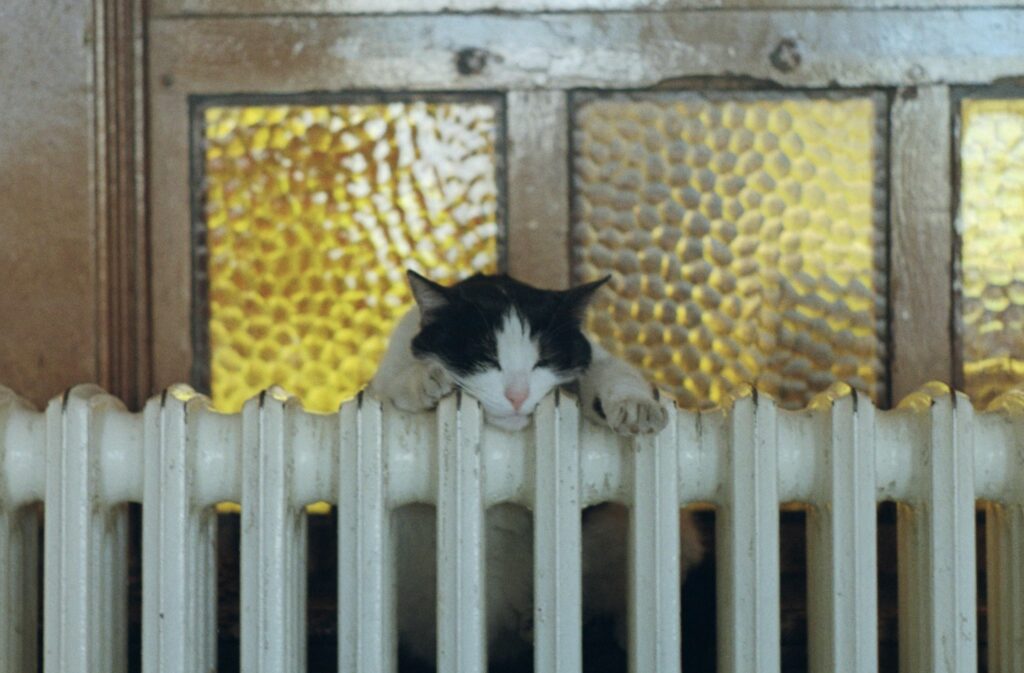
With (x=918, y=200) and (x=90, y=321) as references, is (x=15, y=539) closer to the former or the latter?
(x=90, y=321)

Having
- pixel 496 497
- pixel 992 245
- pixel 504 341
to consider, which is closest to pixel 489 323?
pixel 504 341

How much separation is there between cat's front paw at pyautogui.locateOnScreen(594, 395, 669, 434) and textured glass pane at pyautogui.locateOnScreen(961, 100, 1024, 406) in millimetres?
510

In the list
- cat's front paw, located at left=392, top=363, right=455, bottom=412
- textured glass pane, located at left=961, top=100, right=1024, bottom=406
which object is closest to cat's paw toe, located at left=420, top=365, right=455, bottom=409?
cat's front paw, located at left=392, top=363, right=455, bottom=412

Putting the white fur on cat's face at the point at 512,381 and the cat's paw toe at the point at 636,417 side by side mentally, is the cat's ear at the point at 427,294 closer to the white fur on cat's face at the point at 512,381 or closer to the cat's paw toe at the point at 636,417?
the white fur on cat's face at the point at 512,381

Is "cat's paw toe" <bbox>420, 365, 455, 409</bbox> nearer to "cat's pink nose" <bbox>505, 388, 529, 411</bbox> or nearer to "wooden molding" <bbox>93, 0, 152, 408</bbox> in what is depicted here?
"cat's pink nose" <bbox>505, 388, 529, 411</bbox>

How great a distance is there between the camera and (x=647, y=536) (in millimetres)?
950

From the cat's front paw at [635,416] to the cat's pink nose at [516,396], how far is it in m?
0.08

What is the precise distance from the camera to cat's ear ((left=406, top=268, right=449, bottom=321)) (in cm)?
98

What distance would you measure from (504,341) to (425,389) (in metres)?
0.08

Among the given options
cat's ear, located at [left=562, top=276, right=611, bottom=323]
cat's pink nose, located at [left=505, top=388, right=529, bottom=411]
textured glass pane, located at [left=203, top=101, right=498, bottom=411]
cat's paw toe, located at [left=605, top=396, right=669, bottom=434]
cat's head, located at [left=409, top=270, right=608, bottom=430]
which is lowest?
cat's paw toe, located at [left=605, top=396, right=669, bottom=434]

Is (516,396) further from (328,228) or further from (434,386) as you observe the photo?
(328,228)

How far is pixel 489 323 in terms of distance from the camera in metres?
0.97

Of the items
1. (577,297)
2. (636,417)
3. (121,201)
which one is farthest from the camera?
(121,201)

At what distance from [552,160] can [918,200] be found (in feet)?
1.34
